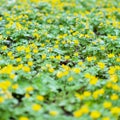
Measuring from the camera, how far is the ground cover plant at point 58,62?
120 inches

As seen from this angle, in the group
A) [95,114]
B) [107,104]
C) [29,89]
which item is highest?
[29,89]

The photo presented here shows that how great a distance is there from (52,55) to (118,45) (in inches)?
43.9

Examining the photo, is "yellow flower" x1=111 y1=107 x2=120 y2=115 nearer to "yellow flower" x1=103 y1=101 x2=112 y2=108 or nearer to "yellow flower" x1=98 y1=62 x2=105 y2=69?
"yellow flower" x1=103 y1=101 x2=112 y2=108

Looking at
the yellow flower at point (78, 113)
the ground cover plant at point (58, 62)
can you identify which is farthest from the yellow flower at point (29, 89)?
the yellow flower at point (78, 113)

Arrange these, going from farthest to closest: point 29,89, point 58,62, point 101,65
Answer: point 58,62
point 101,65
point 29,89

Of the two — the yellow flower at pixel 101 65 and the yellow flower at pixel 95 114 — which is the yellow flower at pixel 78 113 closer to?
the yellow flower at pixel 95 114

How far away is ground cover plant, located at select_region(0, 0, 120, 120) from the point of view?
305cm

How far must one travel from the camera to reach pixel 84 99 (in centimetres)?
319

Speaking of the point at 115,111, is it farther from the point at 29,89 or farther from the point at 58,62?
the point at 58,62

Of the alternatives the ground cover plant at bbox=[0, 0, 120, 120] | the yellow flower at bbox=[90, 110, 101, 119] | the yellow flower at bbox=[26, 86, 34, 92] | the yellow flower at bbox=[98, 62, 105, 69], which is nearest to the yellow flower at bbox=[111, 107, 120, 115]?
the ground cover plant at bbox=[0, 0, 120, 120]

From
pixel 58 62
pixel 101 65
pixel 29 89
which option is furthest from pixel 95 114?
pixel 58 62

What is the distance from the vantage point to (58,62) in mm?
4137

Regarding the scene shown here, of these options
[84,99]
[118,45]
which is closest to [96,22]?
[118,45]

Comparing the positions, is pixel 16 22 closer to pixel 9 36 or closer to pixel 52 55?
pixel 9 36
